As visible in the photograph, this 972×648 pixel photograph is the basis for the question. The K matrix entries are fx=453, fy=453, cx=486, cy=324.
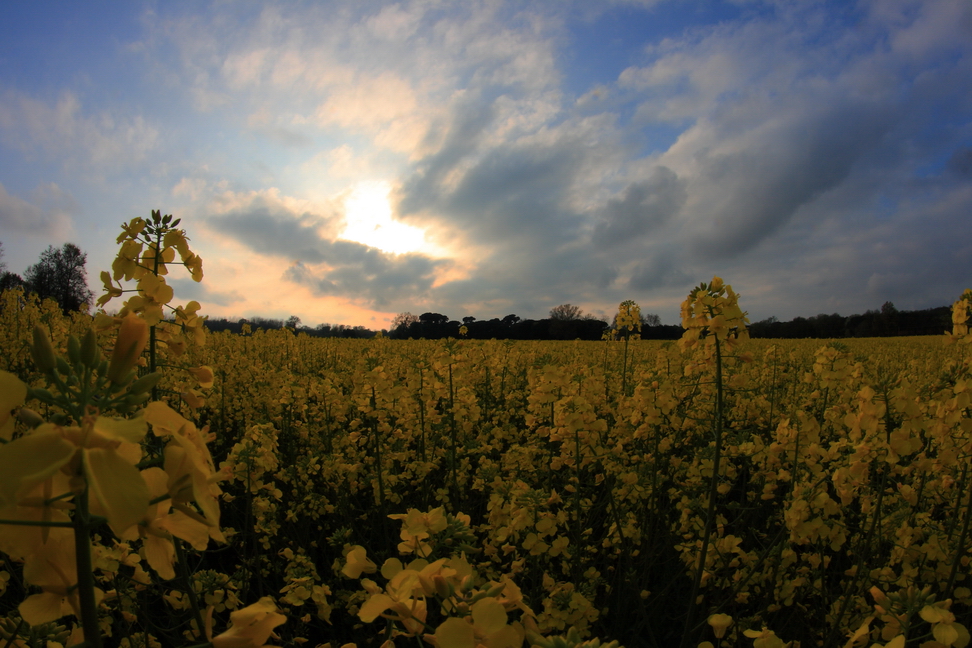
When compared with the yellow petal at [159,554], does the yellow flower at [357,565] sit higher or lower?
lower

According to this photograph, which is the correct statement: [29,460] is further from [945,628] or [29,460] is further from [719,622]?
[945,628]

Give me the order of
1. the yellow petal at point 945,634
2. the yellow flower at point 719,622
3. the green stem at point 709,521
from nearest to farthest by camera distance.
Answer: the yellow petal at point 945,634, the yellow flower at point 719,622, the green stem at point 709,521

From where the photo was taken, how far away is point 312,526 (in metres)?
4.80

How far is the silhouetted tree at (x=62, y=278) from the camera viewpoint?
35.3 metres

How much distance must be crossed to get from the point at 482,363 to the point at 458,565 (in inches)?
260

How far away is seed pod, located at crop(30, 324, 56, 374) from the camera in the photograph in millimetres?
697

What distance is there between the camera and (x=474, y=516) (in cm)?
458

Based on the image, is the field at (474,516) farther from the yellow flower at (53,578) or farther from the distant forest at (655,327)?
the distant forest at (655,327)

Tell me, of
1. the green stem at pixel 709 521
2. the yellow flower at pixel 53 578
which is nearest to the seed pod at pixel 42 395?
the yellow flower at pixel 53 578

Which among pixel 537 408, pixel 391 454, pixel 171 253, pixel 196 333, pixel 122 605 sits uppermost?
pixel 171 253

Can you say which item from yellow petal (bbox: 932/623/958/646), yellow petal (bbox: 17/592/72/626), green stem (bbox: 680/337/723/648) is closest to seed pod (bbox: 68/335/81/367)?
yellow petal (bbox: 17/592/72/626)

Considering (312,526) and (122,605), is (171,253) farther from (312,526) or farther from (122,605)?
(312,526)

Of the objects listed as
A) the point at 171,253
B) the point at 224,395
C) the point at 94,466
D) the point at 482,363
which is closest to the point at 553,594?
the point at 94,466

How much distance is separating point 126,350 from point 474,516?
14.1 feet
